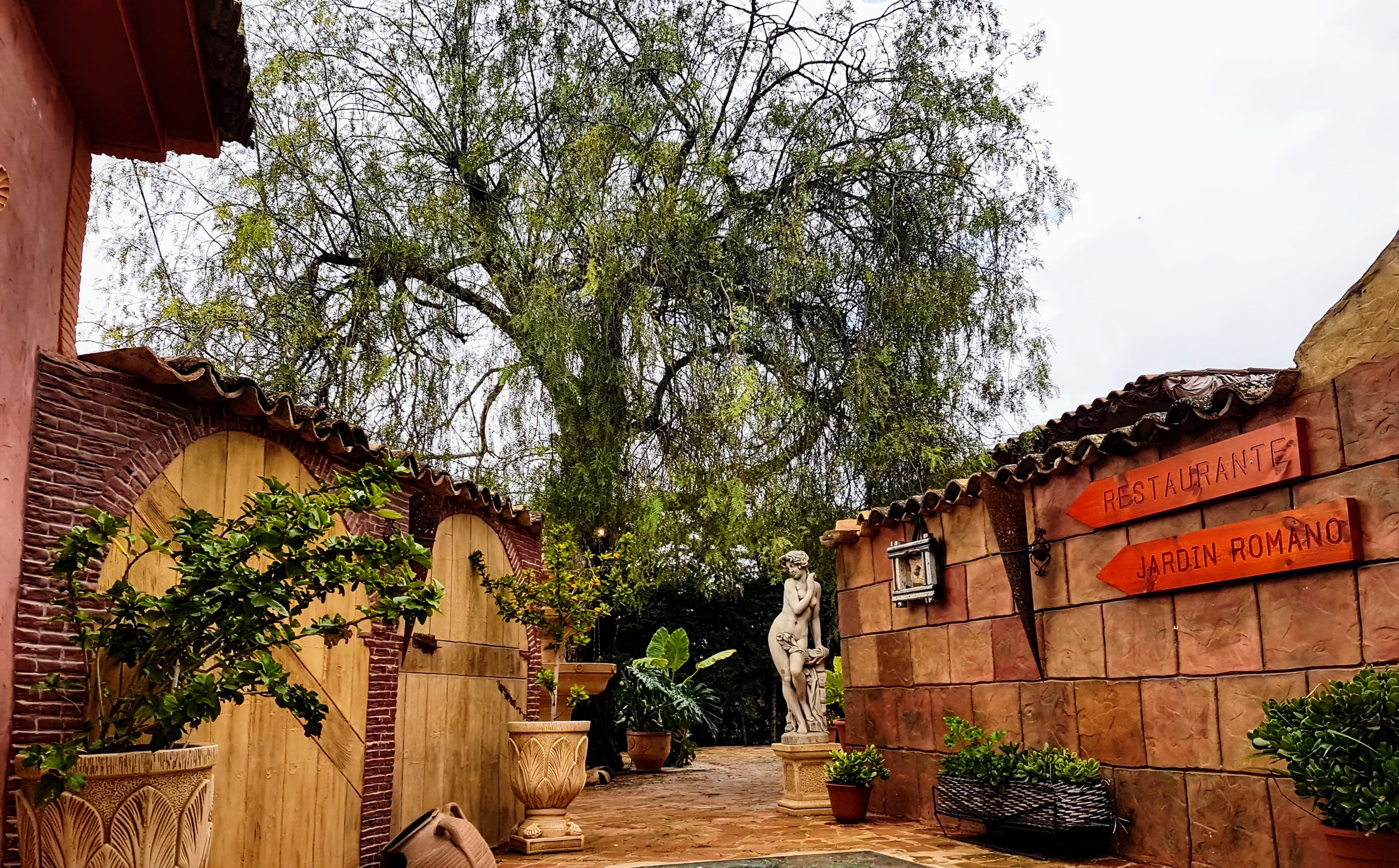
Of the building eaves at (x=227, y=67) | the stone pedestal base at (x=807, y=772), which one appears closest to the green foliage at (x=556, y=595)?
the stone pedestal base at (x=807, y=772)

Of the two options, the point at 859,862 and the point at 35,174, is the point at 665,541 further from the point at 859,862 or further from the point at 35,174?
the point at 35,174

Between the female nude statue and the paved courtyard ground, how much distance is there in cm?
102

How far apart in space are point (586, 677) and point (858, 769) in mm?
5773

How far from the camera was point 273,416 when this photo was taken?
562 cm

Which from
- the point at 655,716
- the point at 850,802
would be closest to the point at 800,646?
the point at 850,802

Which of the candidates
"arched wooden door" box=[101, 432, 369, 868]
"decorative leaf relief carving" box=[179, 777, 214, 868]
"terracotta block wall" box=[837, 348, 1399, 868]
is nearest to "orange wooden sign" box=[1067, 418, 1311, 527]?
"terracotta block wall" box=[837, 348, 1399, 868]

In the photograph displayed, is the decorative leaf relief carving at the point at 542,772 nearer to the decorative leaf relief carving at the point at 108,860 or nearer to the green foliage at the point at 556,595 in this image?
the green foliage at the point at 556,595

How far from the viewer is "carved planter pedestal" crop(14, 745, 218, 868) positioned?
3.72m

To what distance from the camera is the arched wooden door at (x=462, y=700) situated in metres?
7.21

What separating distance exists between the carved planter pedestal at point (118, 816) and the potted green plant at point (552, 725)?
4.27 meters

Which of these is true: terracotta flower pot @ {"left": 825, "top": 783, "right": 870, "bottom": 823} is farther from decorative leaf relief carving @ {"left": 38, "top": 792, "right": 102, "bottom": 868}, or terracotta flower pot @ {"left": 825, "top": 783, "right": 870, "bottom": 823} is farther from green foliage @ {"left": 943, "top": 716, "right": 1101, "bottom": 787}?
decorative leaf relief carving @ {"left": 38, "top": 792, "right": 102, "bottom": 868}

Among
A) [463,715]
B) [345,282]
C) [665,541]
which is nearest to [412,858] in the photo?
[463,715]

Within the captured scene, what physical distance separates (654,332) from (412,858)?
6419 millimetres

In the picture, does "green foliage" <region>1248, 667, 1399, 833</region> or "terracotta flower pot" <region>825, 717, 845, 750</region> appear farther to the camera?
"terracotta flower pot" <region>825, 717, 845, 750</region>
